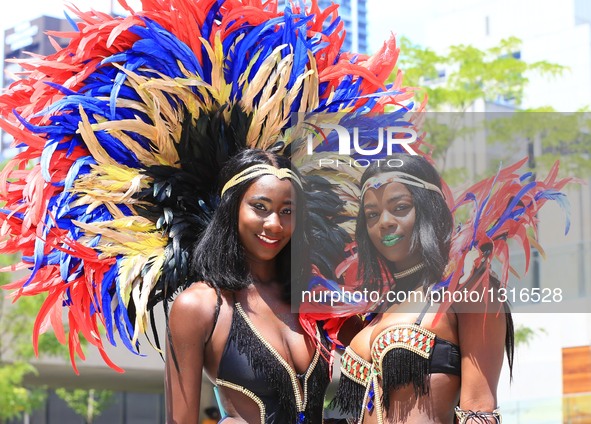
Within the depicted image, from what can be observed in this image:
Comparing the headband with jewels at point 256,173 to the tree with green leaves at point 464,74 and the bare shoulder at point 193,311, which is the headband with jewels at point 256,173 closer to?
the bare shoulder at point 193,311

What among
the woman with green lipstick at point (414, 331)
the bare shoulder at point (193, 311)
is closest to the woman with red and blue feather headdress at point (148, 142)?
the bare shoulder at point (193, 311)

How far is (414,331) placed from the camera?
3078 mm

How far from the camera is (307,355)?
11.7 ft

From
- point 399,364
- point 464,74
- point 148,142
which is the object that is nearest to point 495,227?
point 399,364

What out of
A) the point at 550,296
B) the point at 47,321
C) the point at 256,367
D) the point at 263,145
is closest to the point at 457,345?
the point at 550,296

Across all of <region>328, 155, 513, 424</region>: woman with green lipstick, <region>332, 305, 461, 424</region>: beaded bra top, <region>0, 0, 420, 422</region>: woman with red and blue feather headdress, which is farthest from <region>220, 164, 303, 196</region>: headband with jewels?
<region>332, 305, 461, 424</region>: beaded bra top

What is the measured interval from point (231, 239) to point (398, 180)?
0.68 metres

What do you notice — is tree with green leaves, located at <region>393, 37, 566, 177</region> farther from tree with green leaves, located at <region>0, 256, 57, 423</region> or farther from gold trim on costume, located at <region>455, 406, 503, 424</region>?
gold trim on costume, located at <region>455, 406, 503, 424</region>

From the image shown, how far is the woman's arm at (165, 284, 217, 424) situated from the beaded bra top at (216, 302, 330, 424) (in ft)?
0.29

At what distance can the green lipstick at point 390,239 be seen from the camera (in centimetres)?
315

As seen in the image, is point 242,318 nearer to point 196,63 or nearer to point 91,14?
point 196,63

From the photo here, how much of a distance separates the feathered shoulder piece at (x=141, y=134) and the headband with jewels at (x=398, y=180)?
644mm

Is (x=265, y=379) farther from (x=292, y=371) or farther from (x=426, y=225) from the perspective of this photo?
(x=426, y=225)

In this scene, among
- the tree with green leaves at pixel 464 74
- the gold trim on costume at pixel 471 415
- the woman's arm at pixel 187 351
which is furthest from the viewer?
the tree with green leaves at pixel 464 74
